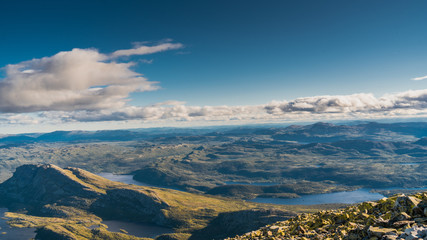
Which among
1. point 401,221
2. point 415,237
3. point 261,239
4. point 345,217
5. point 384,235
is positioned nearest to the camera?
point 415,237

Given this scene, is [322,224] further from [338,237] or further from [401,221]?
[401,221]

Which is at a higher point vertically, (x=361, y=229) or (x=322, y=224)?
(x=361, y=229)

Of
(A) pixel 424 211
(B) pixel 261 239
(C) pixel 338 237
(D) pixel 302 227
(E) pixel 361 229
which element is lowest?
(B) pixel 261 239

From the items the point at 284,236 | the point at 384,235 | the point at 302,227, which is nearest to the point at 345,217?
the point at 302,227

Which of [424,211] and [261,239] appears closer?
[424,211]

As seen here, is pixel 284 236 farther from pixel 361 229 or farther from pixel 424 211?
pixel 424 211

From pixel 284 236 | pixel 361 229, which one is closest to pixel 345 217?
pixel 284 236

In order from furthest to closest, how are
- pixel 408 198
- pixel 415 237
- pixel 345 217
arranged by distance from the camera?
pixel 345 217, pixel 408 198, pixel 415 237
